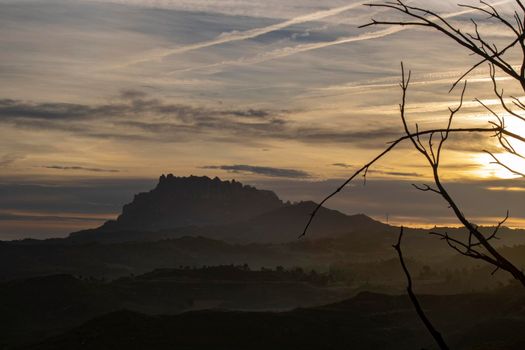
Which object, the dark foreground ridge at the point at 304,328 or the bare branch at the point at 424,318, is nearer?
the bare branch at the point at 424,318

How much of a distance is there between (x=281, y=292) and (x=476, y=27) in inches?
3079

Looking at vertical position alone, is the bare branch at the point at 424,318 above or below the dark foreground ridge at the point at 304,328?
above

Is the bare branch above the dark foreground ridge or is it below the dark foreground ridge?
above

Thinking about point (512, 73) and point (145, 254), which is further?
point (145, 254)

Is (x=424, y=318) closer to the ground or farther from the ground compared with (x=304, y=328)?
farther from the ground

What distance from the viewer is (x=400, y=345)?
44.9 meters

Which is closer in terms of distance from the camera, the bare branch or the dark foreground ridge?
the bare branch

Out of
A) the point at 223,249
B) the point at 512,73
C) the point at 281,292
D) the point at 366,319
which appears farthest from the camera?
the point at 223,249

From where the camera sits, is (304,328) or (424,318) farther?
(304,328)

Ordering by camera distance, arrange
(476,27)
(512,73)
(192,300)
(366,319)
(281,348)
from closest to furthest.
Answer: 1. (512,73)
2. (476,27)
3. (281,348)
4. (366,319)
5. (192,300)

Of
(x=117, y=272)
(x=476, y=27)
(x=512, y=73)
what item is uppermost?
(x=476, y=27)

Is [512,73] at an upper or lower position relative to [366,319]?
upper

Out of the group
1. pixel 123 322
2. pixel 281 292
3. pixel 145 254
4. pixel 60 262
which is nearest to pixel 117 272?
pixel 60 262

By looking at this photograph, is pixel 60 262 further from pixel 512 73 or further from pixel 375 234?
pixel 512 73
